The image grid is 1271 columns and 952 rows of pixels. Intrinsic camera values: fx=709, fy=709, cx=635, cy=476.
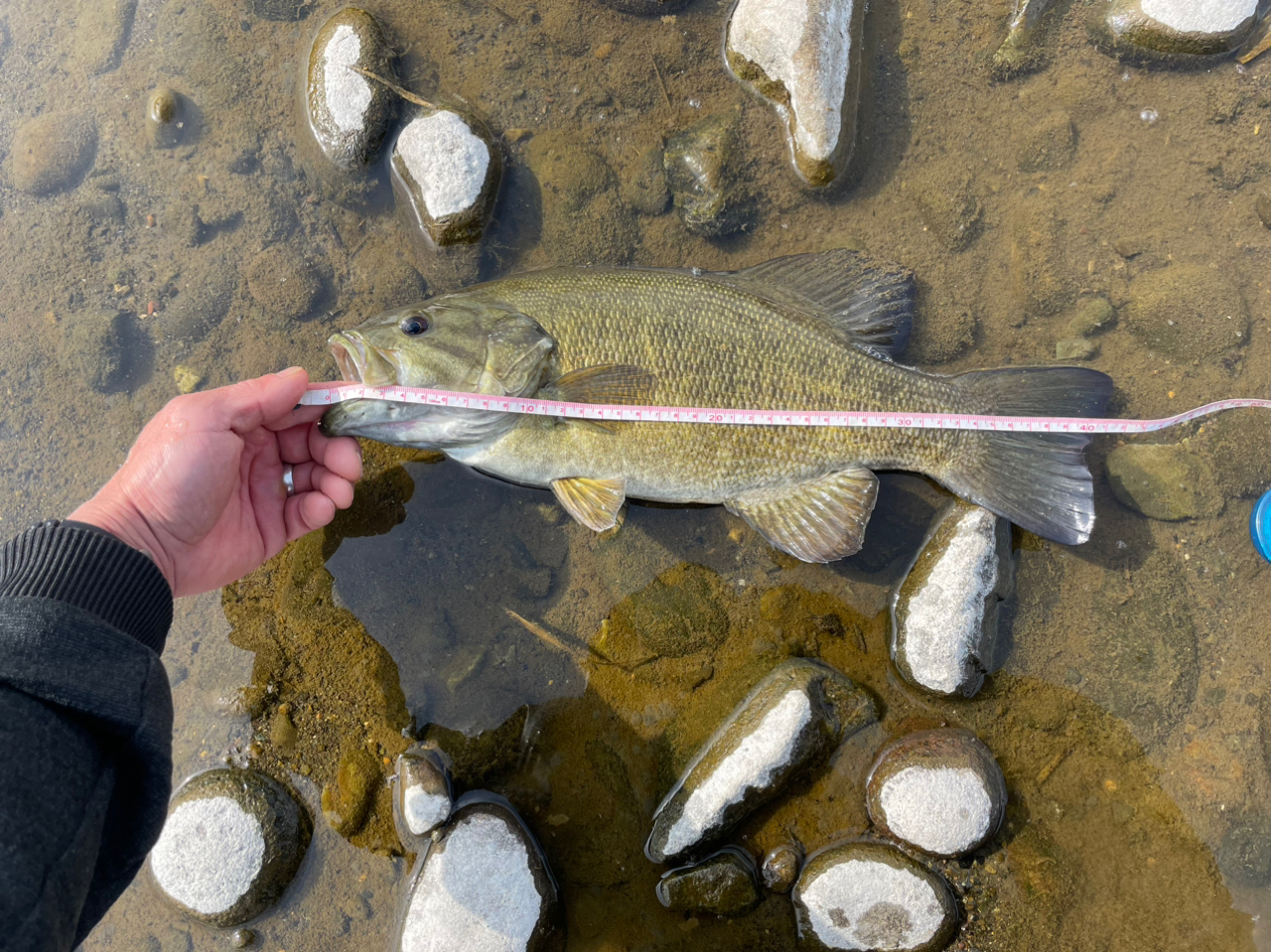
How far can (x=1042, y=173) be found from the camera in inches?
168

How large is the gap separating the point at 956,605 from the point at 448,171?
3.70m

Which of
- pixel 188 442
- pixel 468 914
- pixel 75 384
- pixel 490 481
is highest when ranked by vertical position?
pixel 188 442

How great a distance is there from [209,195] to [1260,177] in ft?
20.6

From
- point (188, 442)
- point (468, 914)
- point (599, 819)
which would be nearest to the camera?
point (188, 442)

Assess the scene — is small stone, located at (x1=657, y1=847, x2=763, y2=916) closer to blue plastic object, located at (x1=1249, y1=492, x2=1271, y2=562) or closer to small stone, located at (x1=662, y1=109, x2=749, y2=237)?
blue plastic object, located at (x1=1249, y1=492, x2=1271, y2=562)

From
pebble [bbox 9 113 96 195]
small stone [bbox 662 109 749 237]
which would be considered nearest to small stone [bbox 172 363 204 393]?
pebble [bbox 9 113 96 195]

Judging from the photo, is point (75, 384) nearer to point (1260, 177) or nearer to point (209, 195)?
point (209, 195)

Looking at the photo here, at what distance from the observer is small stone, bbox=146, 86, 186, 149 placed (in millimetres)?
4340

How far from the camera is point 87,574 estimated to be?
104 inches

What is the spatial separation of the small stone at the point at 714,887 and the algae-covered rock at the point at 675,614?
1.10 m

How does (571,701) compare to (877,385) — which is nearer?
(877,385)

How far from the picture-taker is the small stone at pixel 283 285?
14.0 ft

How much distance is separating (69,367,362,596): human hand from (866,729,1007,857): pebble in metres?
3.22

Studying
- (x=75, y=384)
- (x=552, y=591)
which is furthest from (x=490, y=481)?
(x=75, y=384)
